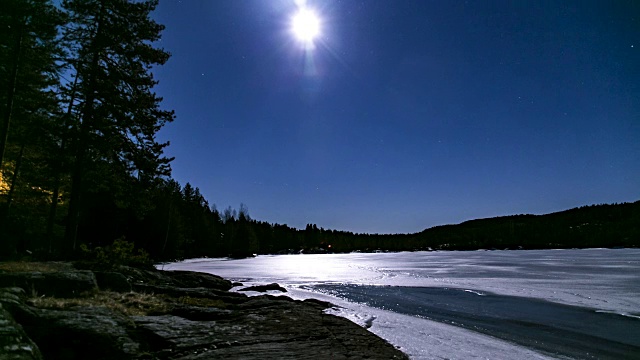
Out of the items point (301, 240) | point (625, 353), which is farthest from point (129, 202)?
point (301, 240)

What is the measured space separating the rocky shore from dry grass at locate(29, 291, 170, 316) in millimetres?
A: 17

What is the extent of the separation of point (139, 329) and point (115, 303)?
2.30m

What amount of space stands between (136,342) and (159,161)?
595 inches

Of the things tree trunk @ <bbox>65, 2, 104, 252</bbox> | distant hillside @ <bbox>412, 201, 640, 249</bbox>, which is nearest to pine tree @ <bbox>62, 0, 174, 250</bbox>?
tree trunk @ <bbox>65, 2, 104, 252</bbox>

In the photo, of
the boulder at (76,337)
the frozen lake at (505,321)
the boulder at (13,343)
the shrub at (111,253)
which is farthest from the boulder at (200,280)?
the boulder at (13,343)

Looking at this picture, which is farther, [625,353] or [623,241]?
[623,241]

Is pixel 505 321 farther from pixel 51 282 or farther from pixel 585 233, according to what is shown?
pixel 585 233

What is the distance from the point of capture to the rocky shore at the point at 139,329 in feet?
18.1

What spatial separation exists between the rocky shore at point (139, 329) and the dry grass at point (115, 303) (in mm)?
17

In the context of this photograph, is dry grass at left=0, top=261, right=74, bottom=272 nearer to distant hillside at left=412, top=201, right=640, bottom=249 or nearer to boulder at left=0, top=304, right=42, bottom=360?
boulder at left=0, top=304, right=42, bottom=360

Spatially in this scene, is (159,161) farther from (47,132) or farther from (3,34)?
(3,34)

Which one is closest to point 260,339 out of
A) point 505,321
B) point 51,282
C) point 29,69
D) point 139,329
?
point 139,329

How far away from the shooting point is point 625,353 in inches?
334

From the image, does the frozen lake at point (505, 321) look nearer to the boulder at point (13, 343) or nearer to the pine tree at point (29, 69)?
the boulder at point (13, 343)
